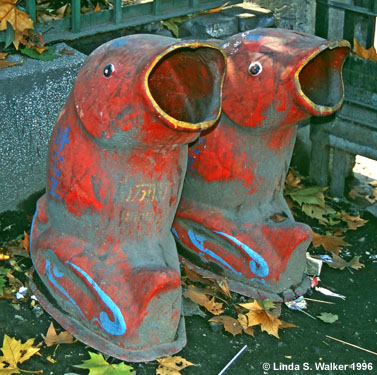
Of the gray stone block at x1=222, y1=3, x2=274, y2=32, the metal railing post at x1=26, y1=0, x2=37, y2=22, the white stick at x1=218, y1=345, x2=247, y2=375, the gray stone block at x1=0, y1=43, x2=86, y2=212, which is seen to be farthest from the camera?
the gray stone block at x1=222, y1=3, x2=274, y2=32

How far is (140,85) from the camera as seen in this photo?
3416 millimetres

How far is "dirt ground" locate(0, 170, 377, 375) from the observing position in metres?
4.01

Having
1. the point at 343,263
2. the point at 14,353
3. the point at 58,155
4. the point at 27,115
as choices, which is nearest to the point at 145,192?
the point at 58,155

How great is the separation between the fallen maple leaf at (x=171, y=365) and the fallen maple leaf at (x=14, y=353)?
0.58m

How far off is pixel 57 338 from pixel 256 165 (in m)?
1.37

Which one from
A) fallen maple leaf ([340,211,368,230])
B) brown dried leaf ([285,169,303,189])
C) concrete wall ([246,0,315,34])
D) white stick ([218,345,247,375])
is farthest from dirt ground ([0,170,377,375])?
concrete wall ([246,0,315,34])

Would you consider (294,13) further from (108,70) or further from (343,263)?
(108,70)

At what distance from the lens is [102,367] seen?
3.85 metres

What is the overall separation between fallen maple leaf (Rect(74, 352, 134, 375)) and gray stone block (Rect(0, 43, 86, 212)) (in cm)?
143

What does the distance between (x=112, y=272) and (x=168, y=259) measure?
32cm

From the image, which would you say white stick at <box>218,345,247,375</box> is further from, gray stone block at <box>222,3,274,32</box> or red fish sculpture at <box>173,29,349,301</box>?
gray stone block at <box>222,3,274,32</box>

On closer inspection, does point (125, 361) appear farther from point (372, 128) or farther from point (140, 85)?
point (372, 128)

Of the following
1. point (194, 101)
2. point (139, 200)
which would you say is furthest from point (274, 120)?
point (139, 200)

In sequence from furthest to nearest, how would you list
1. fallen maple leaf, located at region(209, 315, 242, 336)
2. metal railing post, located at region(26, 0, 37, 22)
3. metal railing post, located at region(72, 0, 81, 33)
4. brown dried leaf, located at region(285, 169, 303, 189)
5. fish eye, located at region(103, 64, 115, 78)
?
brown dried leaf, located at region(285, 169, 303, 189) < metal railing post, located at region(72, 0, 81, 33) < metal railing post, located at region(26, 0, 37, 22) < fallen maple leaf, located at region(209, 315, 242, 336) < fish eye, located at region(103, 64, 115, 78)
